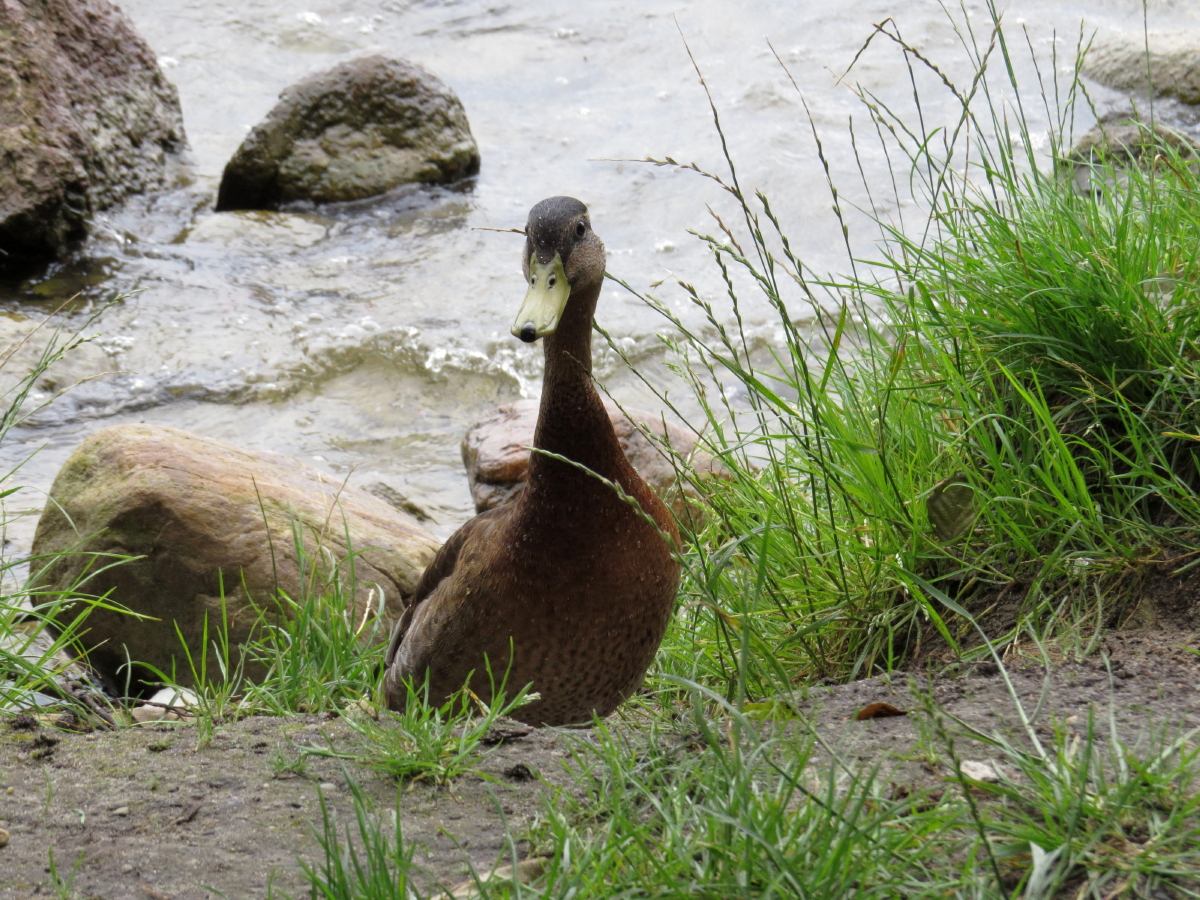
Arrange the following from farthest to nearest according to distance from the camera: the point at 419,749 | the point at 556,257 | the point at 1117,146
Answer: the point at 1117,146
the point at 556,257
the point at 419,749

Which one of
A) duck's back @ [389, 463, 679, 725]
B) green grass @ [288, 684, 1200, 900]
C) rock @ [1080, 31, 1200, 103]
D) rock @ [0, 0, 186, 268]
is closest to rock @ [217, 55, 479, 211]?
rock @ [0, 0, 186, 268]

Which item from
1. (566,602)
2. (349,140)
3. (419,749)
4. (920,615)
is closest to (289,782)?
(419,749)

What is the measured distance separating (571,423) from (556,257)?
18.2 inches

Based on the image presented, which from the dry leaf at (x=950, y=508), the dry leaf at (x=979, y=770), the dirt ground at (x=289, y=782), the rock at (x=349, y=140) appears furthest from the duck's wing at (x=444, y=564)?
the rock at (x=349, y=140)

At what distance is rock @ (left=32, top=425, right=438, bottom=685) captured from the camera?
4234 mm

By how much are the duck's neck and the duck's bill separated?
142 millimetres

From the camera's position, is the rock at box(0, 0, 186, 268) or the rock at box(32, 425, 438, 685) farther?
the rock at box(0, 0, 186, 268)

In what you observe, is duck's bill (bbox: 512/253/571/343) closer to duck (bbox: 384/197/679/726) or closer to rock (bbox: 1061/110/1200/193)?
duck (bbox: 384/197/679/726)

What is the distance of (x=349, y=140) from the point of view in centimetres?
1002

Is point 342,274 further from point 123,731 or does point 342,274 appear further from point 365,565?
point 123,731

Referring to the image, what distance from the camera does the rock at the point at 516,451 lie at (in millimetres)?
5484

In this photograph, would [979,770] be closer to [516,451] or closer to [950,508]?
[950,508]

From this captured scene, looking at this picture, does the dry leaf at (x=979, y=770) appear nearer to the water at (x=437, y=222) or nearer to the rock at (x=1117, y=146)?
the rock at (x=1117, y=146)

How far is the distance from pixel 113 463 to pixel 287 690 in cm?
171
